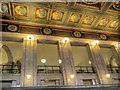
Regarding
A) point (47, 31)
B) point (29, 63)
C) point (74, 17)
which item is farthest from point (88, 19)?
point (29, 63)

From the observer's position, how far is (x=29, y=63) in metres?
10.0

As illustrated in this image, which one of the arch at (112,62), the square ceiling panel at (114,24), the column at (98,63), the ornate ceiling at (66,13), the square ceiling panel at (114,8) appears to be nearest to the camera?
the ornate ceiling at (66,13)

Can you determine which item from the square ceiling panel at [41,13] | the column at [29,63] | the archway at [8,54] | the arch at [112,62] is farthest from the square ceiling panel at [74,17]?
the archway at [8,54]

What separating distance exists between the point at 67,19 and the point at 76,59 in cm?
610

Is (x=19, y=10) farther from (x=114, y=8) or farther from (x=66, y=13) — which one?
(x=114, y=8)

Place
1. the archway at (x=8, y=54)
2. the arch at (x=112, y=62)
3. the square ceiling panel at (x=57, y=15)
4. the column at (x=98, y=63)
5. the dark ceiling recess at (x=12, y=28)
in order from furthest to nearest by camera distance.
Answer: the arch at (x=112, y=62) → the archway at (x=8, y=54) → the square ceiling panel at (x=57, y=15) → the dark ceiling recess at (x=12, y=28) → the column at (x=98, y=63)

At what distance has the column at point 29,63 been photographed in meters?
9.22

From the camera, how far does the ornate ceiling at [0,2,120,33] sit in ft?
34.7

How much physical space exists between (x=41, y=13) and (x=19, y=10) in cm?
175

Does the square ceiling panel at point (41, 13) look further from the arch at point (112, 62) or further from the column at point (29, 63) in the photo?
the arch at point (112, 62)

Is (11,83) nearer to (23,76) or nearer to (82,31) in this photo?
(23,76)

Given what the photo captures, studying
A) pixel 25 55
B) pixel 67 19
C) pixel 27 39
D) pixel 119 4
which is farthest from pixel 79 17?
pixel 25 55

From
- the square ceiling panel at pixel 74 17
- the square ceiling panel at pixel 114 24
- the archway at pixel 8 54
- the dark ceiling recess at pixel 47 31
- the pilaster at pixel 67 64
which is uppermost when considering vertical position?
the square ceiling panel at pixel 74 17

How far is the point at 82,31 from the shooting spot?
43.4 feet
